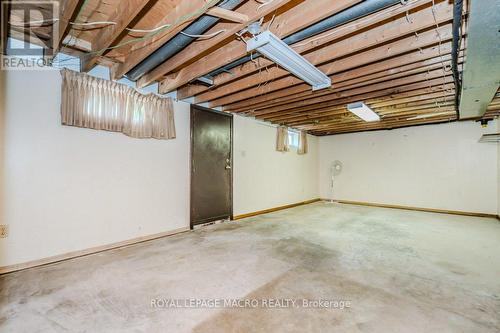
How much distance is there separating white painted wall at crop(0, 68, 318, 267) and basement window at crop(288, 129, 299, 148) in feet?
11.0

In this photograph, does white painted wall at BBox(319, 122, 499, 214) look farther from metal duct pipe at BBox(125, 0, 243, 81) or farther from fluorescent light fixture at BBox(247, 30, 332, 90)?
metal duct pipe at BBox(125, 0, 243, 81)

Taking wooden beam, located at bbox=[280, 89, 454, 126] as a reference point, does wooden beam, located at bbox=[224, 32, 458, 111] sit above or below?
above

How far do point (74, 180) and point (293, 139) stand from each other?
17.7 feet

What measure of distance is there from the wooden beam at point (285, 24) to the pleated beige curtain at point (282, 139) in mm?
3493

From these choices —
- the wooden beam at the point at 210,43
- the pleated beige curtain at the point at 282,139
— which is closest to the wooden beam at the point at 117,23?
the wooden beam at the point at 210,43

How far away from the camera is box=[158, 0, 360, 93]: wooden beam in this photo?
5.99 ft

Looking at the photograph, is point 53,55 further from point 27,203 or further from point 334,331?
point 334,331

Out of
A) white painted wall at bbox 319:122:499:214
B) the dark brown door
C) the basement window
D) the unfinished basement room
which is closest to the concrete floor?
the unfinished basement room

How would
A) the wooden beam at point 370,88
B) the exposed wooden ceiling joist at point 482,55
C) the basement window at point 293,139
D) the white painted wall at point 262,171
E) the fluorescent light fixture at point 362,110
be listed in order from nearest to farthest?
1. the exposed wooden ceiling joist at point 482,55
2. the wooden beam at point 370,88
3. the fluorescent light fixture at point 362,110
4. the white painted wall at point 262,171
5. the basement window at point 293,139

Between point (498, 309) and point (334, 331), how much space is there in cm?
143

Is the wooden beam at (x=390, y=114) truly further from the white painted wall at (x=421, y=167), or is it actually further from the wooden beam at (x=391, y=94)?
the white painted wall at (x=421, y=167)

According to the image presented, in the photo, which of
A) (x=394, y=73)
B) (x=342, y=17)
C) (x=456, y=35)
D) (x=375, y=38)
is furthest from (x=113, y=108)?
(x=456, y=35)

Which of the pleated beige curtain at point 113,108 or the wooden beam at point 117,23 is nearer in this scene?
the wooden beam at point 117,23

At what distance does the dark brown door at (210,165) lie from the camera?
4.29 meters
